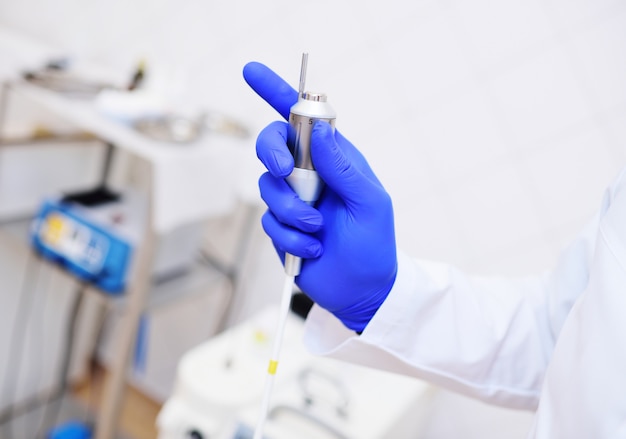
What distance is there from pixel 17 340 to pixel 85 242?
676mm

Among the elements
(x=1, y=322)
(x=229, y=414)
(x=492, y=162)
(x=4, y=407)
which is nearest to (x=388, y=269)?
(x=229, y=414)

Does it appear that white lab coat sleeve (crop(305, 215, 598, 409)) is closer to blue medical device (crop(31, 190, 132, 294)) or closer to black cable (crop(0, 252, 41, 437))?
blue medical device (crop(31, 190, 132, 294))

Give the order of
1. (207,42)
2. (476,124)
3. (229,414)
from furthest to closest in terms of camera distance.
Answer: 1. (207,42)
2. (476,124)
3. (229,414)

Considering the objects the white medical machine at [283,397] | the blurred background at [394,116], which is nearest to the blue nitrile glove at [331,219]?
the white medical machine at [283,397]

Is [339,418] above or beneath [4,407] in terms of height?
above

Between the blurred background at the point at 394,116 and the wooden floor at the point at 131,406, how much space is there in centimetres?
25

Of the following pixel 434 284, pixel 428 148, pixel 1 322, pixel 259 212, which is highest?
pixel 428 148

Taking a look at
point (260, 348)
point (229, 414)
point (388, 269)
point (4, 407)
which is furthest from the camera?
point (4, 407)

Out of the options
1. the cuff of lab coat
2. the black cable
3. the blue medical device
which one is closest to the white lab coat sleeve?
the cuff of lab coat

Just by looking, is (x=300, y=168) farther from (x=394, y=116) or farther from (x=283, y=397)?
(x=394, y=116)

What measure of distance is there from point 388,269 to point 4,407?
1775 mm

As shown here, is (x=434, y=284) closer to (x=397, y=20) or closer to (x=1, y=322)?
(x=397, y=20)

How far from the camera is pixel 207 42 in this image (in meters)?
1.79

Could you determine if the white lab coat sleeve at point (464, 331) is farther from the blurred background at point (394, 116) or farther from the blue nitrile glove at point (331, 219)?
the blurred background at point (394, 116)
